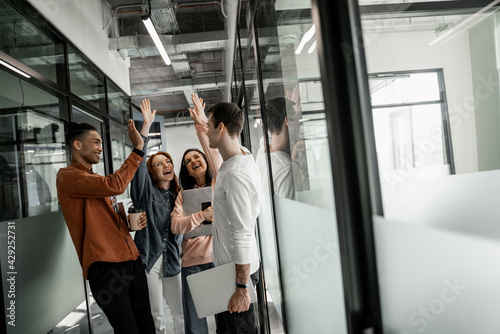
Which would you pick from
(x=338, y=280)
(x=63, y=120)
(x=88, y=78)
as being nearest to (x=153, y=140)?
(x=88, y=78)

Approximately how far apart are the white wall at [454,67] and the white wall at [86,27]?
2991mm

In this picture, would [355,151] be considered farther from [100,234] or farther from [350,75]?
[100,234]

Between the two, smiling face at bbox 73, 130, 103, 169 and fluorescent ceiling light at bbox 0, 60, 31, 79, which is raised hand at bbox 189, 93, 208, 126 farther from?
fluorescent ceiling light at bbox 0, 60, 31, 79

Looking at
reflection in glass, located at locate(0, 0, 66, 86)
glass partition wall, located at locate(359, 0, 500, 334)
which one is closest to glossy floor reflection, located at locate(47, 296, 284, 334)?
reflection in glass, located at locate(0, 0, 66, 86)

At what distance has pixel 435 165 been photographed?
1.84ft

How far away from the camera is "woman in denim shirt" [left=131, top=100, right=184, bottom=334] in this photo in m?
2.33

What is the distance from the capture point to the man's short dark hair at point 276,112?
152 cm

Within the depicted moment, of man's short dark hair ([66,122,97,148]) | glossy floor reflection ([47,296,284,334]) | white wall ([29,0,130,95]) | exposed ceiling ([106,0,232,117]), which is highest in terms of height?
exposed ceiling ([106,0,232,117])

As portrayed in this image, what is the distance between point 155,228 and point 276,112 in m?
1.24

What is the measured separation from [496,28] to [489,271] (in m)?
0.36

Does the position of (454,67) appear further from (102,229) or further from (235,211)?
(102,229)

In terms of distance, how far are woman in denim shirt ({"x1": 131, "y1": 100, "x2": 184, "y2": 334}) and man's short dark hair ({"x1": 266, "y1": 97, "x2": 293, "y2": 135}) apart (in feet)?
2.76

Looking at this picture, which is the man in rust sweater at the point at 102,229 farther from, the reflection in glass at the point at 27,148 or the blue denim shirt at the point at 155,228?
the reflection in glass at the point at 27,148

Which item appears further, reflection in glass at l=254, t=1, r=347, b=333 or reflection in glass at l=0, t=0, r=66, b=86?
reflection in glass at l=0, t=0, r=66, b=86
